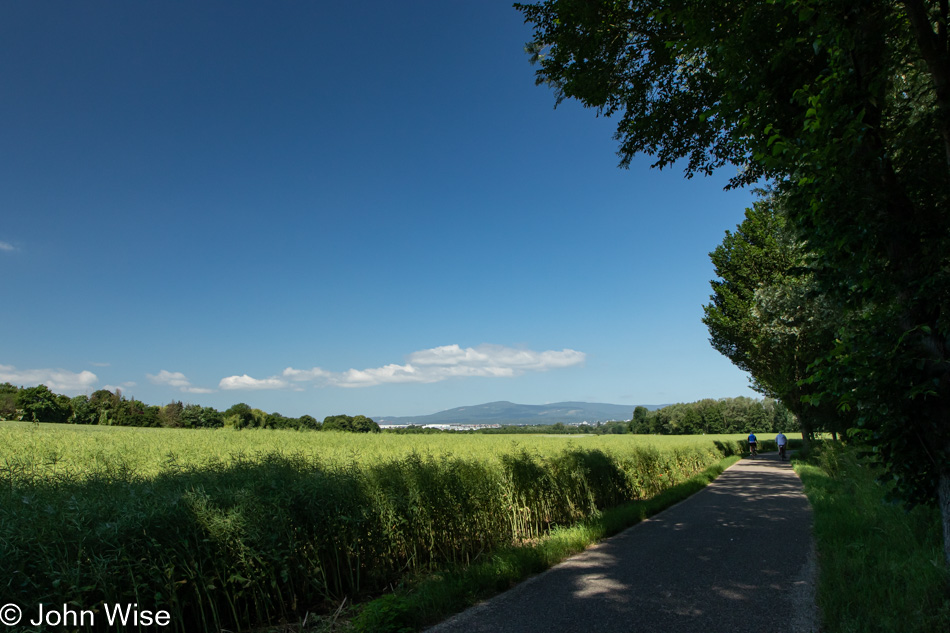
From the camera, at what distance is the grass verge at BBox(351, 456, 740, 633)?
4.56m

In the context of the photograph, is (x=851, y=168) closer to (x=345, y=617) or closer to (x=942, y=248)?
(x=942, y=248)

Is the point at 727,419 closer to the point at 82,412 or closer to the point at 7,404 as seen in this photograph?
the point at 82,412

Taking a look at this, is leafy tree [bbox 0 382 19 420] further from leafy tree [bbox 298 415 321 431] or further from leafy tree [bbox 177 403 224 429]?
leafy tree [bbox 298 415 321 431]

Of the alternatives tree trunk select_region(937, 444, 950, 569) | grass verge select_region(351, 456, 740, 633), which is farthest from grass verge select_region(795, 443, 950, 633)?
grass verge select_region(351, 456, 740, 633)

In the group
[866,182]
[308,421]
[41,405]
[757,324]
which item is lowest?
[308,421]

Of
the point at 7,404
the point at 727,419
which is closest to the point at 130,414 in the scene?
the point at 7,404

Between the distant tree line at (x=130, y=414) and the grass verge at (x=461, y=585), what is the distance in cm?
3401

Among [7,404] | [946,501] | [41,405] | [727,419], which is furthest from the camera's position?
[727,419]

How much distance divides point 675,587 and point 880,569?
2.20m

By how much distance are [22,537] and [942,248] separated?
28.0 feet

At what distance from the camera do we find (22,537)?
3896mm

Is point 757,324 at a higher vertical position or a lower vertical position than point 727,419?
higher

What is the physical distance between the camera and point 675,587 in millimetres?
5418

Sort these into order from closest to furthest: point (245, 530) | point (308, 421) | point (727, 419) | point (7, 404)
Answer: point (245, 530)
point (7, 404)
point (308, 421)
point (727, 419)
